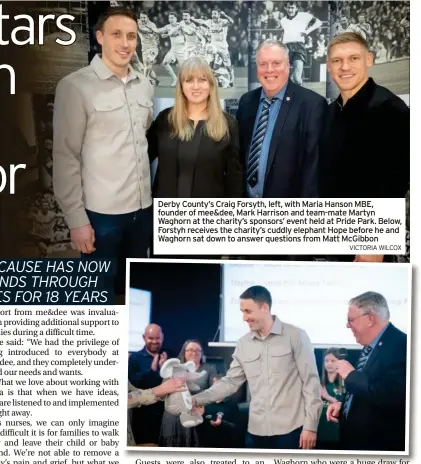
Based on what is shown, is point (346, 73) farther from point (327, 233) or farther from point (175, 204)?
point (175, 204)

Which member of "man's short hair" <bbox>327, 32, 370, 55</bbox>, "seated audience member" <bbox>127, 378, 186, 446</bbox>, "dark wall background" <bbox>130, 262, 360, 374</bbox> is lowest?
"seated audience member" <bbox>127, 378, 186, 446</bbox>

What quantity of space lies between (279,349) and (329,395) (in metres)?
0.24

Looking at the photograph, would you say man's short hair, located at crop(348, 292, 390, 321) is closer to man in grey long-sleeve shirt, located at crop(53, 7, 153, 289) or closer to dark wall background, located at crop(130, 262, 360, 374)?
dark wall background, located at crop(130, 262, 360, 374)

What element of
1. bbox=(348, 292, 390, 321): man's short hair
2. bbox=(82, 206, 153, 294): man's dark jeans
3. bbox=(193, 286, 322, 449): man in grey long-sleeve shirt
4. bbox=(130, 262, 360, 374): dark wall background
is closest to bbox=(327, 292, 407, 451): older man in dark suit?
bbox=(348, 292, 390, 321): man's short hair

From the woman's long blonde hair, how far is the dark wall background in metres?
0.47

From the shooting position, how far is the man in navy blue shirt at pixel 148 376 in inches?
A: 121

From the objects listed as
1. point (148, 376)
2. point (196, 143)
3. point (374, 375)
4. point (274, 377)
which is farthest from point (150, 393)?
point (196, 143)

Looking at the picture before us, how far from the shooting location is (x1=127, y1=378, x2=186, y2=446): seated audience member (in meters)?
3.09

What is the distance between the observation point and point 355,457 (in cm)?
309

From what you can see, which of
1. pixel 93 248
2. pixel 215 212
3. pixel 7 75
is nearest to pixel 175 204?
pixel 215 212

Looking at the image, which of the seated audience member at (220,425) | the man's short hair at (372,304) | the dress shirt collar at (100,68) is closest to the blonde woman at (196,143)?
the dress shirt collar at (100,68)

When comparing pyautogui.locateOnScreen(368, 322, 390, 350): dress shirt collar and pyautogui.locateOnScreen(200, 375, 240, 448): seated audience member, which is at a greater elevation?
pyautogui.locateOnScreen(368, 322, 390, 350): dress shirt collar

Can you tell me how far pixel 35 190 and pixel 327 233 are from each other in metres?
1.06

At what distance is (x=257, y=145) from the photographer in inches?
121
